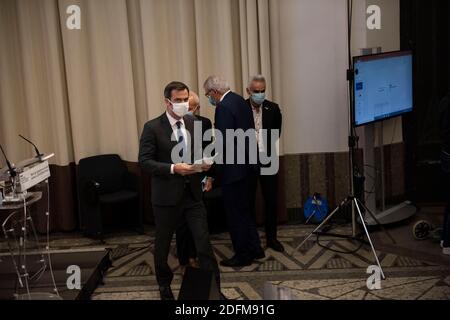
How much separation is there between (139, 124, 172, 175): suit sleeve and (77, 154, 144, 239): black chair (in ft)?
5.92

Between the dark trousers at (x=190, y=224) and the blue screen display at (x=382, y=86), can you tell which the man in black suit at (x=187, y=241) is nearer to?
the dark trousers at (x=190, y=224)

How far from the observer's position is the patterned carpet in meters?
4.81

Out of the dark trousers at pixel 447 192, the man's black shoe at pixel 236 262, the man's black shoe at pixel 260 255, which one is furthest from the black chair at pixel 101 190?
the dark trousers at pixel 447 192

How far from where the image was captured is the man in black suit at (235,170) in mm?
5113

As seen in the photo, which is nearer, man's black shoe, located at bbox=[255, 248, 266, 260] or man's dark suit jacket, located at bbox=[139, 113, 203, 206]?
man's dark suit jacket, located at bbox=[139, 113, 203, 206]

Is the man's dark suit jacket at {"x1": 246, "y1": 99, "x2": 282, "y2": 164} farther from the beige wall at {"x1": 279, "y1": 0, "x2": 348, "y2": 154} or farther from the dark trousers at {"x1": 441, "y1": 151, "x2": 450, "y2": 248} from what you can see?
the dark trousers at {"x1": 441, "y1": 151, "x2": 450, "y2": 248}

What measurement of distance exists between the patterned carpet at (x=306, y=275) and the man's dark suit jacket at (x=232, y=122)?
2.71 ft

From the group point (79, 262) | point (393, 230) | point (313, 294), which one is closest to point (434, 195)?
point (393, 230)

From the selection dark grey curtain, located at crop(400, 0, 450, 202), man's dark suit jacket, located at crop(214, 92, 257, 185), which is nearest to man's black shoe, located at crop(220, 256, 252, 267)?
man's dark suit jacket, located at crop(214, 92, 257, 185)

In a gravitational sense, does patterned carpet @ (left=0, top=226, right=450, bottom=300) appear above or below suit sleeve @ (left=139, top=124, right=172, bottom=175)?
below

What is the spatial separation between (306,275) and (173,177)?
1.48m

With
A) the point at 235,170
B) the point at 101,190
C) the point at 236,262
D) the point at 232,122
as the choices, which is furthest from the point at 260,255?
the point at 101,190

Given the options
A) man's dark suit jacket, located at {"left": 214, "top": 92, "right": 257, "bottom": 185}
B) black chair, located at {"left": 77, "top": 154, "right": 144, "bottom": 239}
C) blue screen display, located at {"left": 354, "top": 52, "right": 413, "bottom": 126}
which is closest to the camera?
man's dark suit jacket, located at {"left": 214, "top": 92, "right": 257, "bottom": 185}

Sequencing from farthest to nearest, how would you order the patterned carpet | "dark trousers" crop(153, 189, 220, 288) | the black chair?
1. the black chair
2. the patterned carpet
3. "dark trousers" crop(153, 189, 220, 288)
